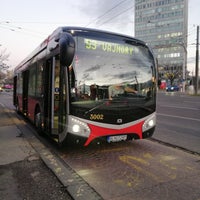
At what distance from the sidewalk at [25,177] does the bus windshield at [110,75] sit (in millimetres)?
1432

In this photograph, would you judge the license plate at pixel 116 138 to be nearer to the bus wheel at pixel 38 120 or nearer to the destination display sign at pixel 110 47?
the destination display sign at pixel 110 47

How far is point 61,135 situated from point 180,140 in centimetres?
369

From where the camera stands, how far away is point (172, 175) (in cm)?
471

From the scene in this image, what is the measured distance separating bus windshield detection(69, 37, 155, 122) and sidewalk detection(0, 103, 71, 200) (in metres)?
1.43

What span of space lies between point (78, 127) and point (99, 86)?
996 millimetres

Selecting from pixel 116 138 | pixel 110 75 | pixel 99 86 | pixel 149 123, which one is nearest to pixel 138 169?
pixel 116 138

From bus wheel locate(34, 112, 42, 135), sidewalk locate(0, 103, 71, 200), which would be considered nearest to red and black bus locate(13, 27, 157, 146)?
sidewalk locate(0, 103, 71, 200)

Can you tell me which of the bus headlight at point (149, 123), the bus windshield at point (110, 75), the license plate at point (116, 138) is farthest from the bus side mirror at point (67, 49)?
the bus headlight at point (149, 123)

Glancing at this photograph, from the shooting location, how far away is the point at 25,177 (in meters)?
4.75

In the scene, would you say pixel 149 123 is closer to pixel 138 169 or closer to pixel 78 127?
pixel 138 169

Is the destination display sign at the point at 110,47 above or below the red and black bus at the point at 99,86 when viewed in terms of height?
above

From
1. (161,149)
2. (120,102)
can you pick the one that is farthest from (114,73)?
(161,149)

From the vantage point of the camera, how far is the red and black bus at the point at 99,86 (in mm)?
5477

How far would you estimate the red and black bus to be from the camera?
5.48 m
